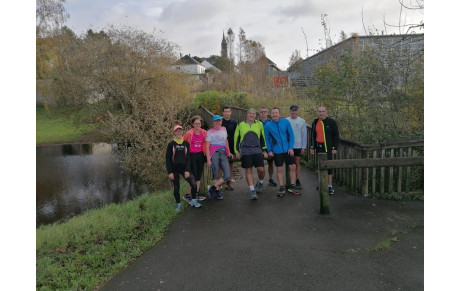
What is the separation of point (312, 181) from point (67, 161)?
1820 centimetres

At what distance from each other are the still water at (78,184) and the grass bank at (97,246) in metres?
6.00

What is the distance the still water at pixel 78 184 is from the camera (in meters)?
13.0

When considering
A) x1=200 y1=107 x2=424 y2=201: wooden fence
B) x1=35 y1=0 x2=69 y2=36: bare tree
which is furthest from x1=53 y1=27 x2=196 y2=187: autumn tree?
x1=200 y1=107 x2=424 y2=201: wooden fence

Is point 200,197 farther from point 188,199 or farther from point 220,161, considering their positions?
point 220,161

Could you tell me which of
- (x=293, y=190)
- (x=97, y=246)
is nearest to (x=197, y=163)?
(x=293, y=190)

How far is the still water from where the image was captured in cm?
1303

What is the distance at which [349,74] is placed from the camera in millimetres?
8727

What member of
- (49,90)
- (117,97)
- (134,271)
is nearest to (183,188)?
(134,271)

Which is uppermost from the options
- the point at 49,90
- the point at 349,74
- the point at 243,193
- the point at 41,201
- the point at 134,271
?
the point at 49,90

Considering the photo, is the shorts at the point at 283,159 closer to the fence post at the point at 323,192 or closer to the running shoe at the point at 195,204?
the fence post at the point at 323,192

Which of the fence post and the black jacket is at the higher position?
the black jacket

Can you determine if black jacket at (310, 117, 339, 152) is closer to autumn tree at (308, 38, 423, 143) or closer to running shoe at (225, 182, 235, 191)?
autumn tree at (308, 38, 423, 143)

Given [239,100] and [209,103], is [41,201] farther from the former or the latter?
[209,103]

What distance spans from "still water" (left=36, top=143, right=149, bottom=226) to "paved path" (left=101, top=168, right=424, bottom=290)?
810 cm
